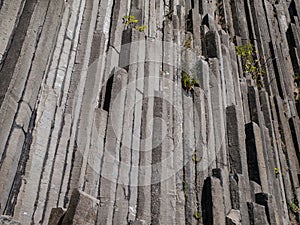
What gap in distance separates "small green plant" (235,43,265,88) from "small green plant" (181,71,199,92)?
2.55m

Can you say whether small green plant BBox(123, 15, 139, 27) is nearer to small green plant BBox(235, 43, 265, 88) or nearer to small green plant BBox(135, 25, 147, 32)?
small green plant BBox(135, 25, 147, 32)

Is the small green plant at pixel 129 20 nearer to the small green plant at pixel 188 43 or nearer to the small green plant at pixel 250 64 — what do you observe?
the small green plant at pixel 188 43

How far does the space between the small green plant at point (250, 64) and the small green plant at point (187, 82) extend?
2548mm

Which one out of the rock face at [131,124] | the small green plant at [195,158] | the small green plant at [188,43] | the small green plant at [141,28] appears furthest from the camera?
the small green plant at [188,43]

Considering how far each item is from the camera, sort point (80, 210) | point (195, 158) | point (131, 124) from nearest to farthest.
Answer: point (80, 210), point (131, 124), point (195, 158)

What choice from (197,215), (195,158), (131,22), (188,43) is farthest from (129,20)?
(197,215)

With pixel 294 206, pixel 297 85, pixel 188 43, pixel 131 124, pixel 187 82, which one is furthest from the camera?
pixel 297 85

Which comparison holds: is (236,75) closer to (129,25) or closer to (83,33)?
(129,25)

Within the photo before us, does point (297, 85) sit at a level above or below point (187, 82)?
above

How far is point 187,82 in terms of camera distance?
5.61 meters

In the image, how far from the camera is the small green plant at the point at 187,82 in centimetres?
559

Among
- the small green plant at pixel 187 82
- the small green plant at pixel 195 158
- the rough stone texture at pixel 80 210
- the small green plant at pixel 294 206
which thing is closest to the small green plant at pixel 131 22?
the small green plant at pixel 187 82

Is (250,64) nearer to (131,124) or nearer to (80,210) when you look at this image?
(131,124)

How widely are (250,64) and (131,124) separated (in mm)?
4455
